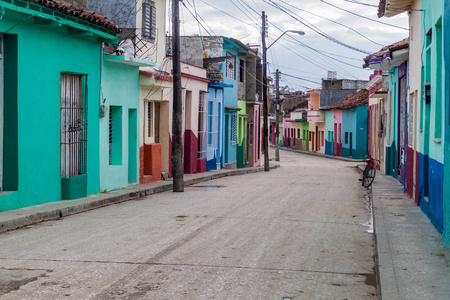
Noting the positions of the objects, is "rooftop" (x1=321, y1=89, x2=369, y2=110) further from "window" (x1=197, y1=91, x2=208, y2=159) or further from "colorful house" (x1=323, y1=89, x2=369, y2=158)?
"window" (x1=197, y1=91, x2=208, y2=159)

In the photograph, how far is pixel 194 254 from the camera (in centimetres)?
845

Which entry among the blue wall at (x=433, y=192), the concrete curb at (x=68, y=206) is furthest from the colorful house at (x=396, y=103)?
the concrete curb at (x=68, y=206)

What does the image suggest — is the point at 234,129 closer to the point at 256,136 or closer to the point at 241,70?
the point at 241,70

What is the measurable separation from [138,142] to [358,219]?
898 cm

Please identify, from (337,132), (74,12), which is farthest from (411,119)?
(337,132)

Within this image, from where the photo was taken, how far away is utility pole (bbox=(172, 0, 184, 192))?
1812 cm

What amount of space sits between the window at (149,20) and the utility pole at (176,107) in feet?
5.93

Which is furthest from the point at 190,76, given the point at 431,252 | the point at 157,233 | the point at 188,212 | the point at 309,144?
the point at 309,144

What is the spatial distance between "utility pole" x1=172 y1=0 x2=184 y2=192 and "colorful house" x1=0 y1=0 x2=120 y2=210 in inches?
88.4

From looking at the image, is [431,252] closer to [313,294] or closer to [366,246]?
[366,246]

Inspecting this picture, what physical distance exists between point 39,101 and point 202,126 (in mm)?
15323

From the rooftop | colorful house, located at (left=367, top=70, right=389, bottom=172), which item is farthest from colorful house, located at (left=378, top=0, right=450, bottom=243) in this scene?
the rooftop

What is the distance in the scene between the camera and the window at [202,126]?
1106 inches

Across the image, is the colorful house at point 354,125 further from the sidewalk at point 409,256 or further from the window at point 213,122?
the sidewalk at point 409,256
